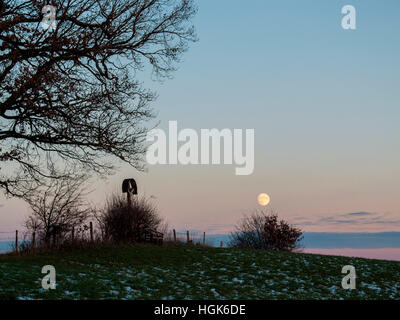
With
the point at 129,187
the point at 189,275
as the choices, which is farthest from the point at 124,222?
the point at 189,275

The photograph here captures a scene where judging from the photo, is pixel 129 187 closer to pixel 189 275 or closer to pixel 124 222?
pixel 124 222

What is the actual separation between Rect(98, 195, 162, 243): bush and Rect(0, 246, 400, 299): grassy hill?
8.74 feet

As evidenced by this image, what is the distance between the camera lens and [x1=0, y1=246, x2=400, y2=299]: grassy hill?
559 inches

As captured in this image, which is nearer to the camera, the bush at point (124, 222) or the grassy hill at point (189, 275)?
the grassy hill at point (189, 275)

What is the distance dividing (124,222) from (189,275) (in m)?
10.3

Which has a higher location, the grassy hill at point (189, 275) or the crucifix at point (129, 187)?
the crucifix at point (129, 187)

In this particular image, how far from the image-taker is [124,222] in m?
28.0

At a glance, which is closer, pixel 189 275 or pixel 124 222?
pixel 189 275

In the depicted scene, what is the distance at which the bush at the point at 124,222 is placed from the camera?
91.5 ft

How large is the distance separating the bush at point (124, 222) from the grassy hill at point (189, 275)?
2663 mm

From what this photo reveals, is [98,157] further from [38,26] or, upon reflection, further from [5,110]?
[38,26]

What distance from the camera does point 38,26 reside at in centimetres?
1866
